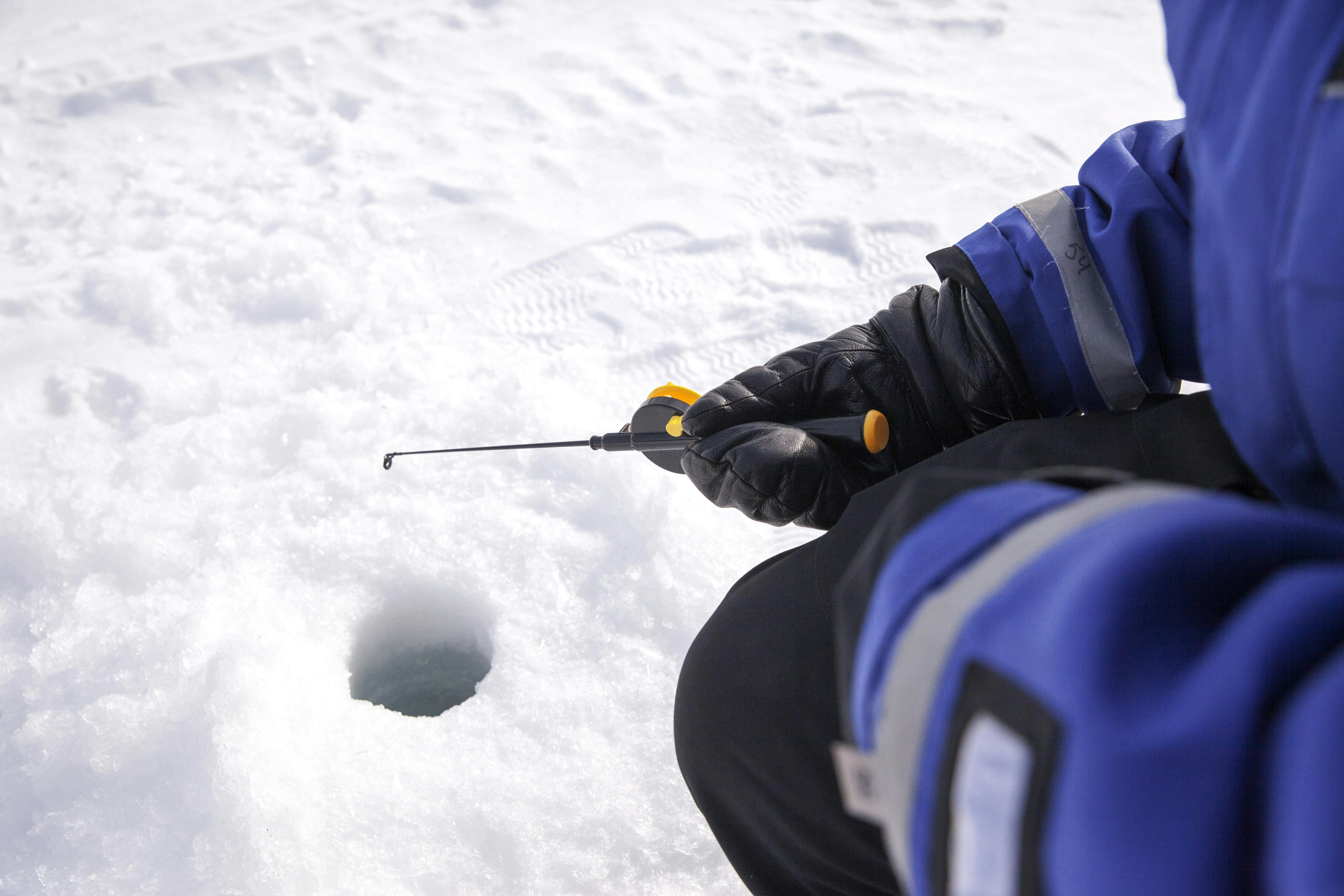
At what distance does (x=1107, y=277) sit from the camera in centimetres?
92

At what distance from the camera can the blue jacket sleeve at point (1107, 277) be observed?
889 mm

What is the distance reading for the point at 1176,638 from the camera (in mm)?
341

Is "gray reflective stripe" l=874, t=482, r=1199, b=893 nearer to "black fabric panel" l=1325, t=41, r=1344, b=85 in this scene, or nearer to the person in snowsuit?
the person in snowsuit

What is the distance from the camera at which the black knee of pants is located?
0.73 meters

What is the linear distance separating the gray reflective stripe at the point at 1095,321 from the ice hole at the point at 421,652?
1002 millimetres

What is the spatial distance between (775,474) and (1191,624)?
709 mm

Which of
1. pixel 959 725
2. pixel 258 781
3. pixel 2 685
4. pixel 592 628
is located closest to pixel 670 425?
pixel 592 628

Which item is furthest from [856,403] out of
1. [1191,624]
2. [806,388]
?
[1191,624]

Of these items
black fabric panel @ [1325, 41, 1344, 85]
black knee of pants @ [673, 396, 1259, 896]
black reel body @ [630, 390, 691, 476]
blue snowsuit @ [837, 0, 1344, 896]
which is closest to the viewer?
blue snowsuit @ [837, 0, 1344, 896]

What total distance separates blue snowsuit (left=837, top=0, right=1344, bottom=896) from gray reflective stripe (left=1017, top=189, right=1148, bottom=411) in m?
0.30

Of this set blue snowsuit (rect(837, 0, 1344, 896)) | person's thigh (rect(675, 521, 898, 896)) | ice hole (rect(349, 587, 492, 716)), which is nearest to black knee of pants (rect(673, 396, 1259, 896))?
person's thigh (rect(675, 521, 898, 896))

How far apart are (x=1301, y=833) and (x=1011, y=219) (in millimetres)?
879

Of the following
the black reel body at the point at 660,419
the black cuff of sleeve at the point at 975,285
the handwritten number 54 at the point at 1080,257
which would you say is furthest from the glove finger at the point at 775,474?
the handwritten number 54 at the point at 1080,257

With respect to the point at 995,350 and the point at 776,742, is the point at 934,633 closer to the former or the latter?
the point at 776,742
